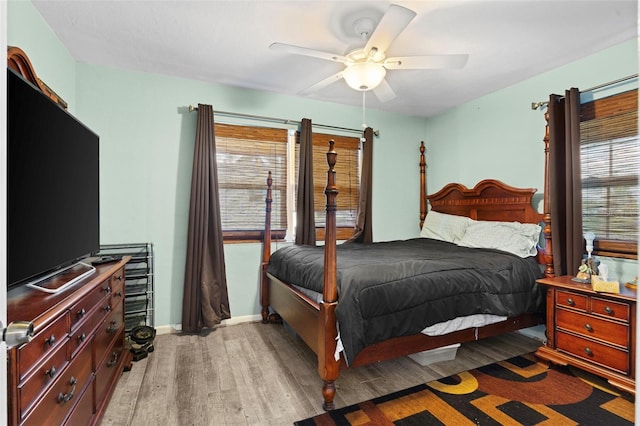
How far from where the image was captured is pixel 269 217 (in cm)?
345

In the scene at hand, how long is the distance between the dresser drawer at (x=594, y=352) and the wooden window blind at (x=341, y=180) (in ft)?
7.46

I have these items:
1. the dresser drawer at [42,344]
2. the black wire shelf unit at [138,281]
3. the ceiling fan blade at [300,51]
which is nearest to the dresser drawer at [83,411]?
the dresser drawer at [42,344]

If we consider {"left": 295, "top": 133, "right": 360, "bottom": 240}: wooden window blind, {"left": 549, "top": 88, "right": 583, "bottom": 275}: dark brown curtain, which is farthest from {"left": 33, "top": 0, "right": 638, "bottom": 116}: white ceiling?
{"left": 295, "top": 133, "right": 360, "bottom": 240}: wooden window blind

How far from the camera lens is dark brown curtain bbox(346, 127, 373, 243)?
3887mm

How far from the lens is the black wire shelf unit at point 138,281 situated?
2.98 metres

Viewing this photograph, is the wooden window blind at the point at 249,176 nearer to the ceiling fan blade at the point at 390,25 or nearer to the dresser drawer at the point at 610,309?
the ceiling fan blade at the point at 390,25

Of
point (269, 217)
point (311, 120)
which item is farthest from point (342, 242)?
point (311, 120)

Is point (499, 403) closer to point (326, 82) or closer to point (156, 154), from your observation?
point (326, 82)

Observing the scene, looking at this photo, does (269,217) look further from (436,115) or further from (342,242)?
(436,115)

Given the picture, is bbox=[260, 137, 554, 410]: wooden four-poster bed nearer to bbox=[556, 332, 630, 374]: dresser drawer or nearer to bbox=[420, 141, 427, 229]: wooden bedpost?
bbox=[556, 332, 630, 374]: dresser drawer

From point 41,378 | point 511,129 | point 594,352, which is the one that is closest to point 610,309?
point 594,352

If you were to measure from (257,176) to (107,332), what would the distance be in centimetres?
205

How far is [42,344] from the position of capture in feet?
3.74

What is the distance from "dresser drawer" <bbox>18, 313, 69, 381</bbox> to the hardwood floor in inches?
34.0
